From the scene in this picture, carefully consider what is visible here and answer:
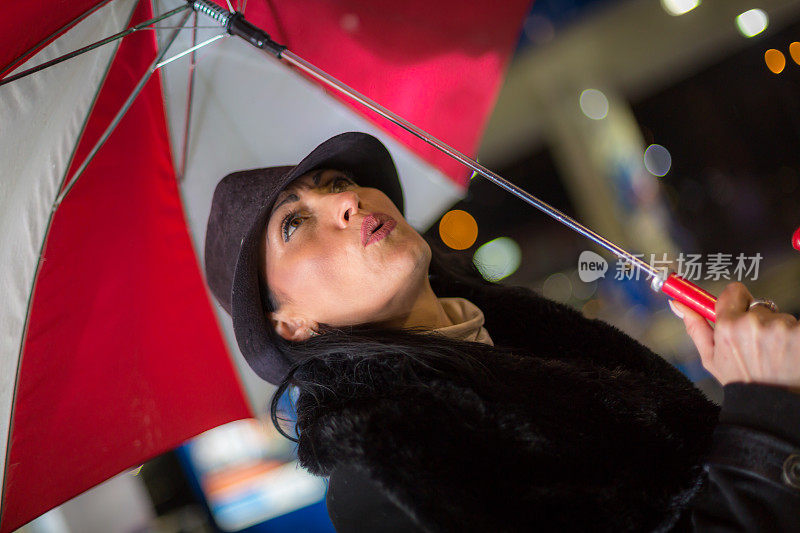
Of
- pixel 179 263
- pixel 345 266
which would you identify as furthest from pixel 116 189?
pixel 345 266

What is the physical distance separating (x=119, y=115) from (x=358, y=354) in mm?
863

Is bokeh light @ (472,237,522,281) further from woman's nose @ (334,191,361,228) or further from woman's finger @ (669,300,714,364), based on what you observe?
woman's finger @ (669,300,714,364)

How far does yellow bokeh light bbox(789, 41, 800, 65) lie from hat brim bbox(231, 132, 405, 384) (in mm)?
3780

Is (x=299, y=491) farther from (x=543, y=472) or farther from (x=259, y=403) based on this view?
(x=543, y=472)

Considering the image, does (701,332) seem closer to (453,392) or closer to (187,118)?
(453,392)

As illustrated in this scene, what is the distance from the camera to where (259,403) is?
5.57 ft

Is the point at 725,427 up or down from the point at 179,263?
down

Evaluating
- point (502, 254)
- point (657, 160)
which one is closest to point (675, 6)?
point (657, 160)

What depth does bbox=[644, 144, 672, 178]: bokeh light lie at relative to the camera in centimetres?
411

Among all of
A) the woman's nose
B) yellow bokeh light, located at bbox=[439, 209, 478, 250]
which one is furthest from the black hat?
yellow bokeh light, located at bbox=[439, 209, 478, 250]

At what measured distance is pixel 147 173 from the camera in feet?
4.87

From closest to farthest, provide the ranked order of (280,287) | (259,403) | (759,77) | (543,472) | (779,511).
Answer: (779,511) → (543,472) → (280,287) → (259,403) → (759,77)

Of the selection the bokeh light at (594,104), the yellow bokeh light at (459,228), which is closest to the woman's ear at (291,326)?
the yellow bokeh light at (459,228)

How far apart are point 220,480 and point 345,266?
338cm
